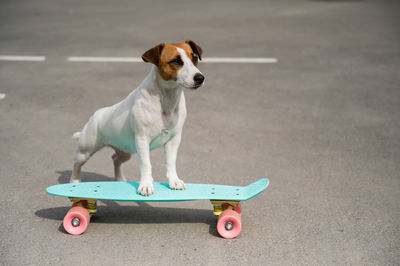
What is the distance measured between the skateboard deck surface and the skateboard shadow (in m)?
0.30

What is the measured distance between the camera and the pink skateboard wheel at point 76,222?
12.0 ft

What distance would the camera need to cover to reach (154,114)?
144 inches

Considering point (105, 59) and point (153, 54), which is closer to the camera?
point (153, 54)

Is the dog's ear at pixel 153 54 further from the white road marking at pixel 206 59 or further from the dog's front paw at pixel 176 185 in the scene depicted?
the white road marking at pixel 206 59

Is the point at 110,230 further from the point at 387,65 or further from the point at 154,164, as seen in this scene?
the point at 387,65

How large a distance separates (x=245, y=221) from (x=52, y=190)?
5.02ft

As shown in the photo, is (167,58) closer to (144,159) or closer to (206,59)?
(144,159)

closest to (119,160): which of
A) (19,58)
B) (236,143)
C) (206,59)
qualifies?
(236,143)

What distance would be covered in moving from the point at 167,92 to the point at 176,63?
11.0 inches

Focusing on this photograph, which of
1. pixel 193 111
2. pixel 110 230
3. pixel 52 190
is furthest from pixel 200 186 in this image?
pixel 193 111

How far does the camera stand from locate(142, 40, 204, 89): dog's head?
3416 millimetres

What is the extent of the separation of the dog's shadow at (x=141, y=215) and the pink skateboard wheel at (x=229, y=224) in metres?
0.14

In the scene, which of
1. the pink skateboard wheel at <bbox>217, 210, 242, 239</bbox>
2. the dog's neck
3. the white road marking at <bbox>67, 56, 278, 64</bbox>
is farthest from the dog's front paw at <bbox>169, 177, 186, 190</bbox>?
the white road marking at <bbox>67, 56, 278, 64</bbox>

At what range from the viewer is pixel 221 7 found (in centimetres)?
1509
